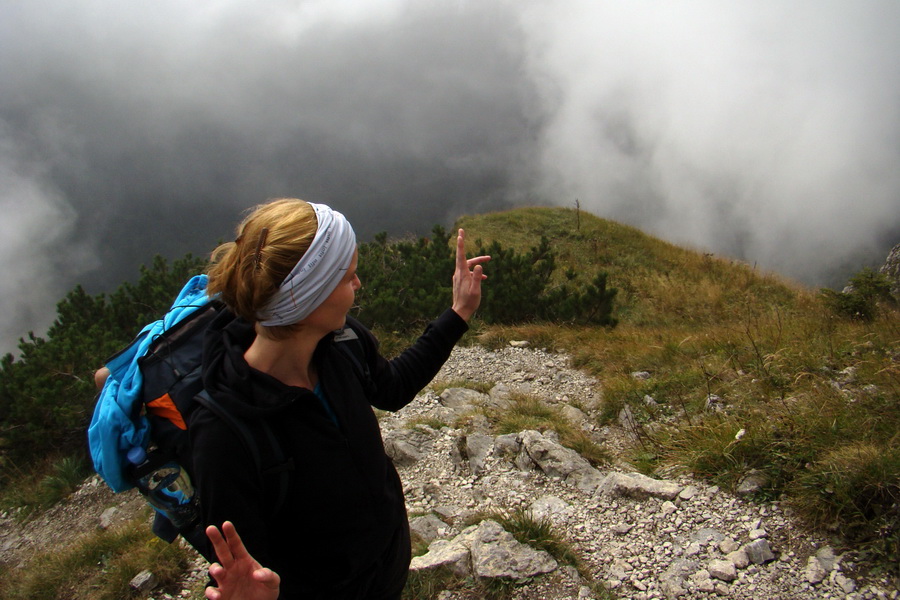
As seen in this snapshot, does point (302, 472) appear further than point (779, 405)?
No

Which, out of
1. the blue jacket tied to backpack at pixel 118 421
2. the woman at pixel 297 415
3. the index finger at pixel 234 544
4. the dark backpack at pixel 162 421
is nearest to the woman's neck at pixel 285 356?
the woman at pixel 297 415

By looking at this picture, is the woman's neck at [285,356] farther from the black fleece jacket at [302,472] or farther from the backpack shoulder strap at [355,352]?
the backpack shoulder strap at [355,352]

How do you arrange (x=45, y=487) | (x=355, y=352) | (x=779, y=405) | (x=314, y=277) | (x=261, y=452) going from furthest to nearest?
(x=45, y=487) → (x=779, y=405) → (x=355, y=352) → (x=314, y=277) → (x=261, y=452)

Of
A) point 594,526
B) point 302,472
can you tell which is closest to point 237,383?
point 302,472

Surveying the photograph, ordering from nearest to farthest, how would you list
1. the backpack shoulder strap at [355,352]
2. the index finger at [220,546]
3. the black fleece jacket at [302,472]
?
the index finger at [220,546] < the black fleece jacket at [302,472] < the backpack shoulder strap at [355,352]

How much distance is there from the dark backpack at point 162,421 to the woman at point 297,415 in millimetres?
30

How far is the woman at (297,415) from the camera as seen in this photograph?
4.31 ft

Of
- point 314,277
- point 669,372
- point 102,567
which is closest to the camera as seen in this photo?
point 314,277

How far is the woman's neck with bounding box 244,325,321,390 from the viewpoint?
149cm

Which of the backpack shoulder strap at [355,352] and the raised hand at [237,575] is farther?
the backpack shoulder strap at [355,352]

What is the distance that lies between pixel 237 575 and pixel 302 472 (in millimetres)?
305

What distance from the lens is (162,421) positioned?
141 cm

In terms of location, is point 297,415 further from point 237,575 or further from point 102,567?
point 102,567

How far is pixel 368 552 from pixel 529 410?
420 cm
